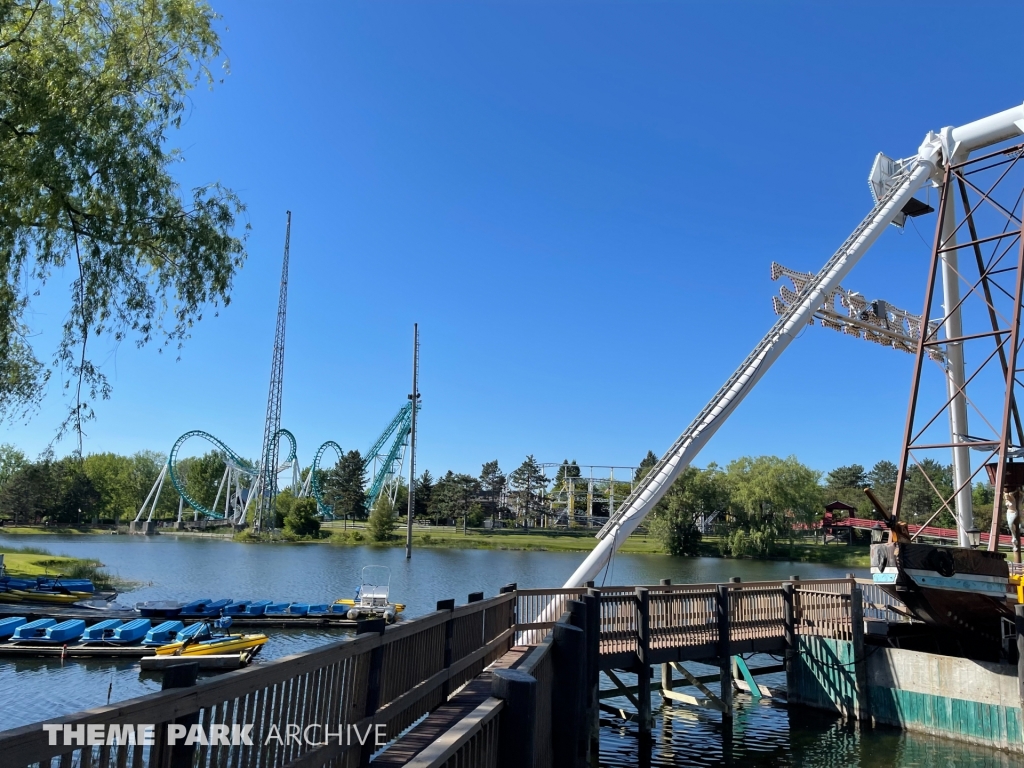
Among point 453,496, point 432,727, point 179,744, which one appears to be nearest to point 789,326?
point 432,727

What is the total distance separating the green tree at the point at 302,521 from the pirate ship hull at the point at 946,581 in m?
79.5

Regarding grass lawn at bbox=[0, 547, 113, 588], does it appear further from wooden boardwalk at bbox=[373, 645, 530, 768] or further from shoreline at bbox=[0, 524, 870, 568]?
shoreline at bbox=[0, 524, 870, 568]

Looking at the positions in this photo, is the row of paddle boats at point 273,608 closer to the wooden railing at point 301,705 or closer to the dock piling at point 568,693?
the wooden railing at point 301,705

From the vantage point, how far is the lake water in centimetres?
1334

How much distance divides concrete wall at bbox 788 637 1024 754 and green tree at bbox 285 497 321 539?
77174 millimetres

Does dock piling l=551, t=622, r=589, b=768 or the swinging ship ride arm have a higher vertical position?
the swinging ship ride arm

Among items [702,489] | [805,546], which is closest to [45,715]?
[702,489]

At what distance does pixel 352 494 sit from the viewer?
11219 centimetres

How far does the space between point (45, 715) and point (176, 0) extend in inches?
577

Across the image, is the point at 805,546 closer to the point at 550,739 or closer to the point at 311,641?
the point at 311,641

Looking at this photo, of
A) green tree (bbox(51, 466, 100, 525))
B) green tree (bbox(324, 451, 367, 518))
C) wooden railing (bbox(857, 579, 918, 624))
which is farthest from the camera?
green tree (bbox(324, 451, 367, 518))

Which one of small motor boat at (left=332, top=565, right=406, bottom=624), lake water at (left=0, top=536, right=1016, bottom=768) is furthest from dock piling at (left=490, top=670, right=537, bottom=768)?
small motor boat at (left=332, top=565, right=406, bottom=624)

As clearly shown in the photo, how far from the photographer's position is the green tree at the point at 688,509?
7300 centimetres

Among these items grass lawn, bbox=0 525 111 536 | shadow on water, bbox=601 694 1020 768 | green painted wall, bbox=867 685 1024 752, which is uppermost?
green painted wall, bbox=867 685 1024 752
